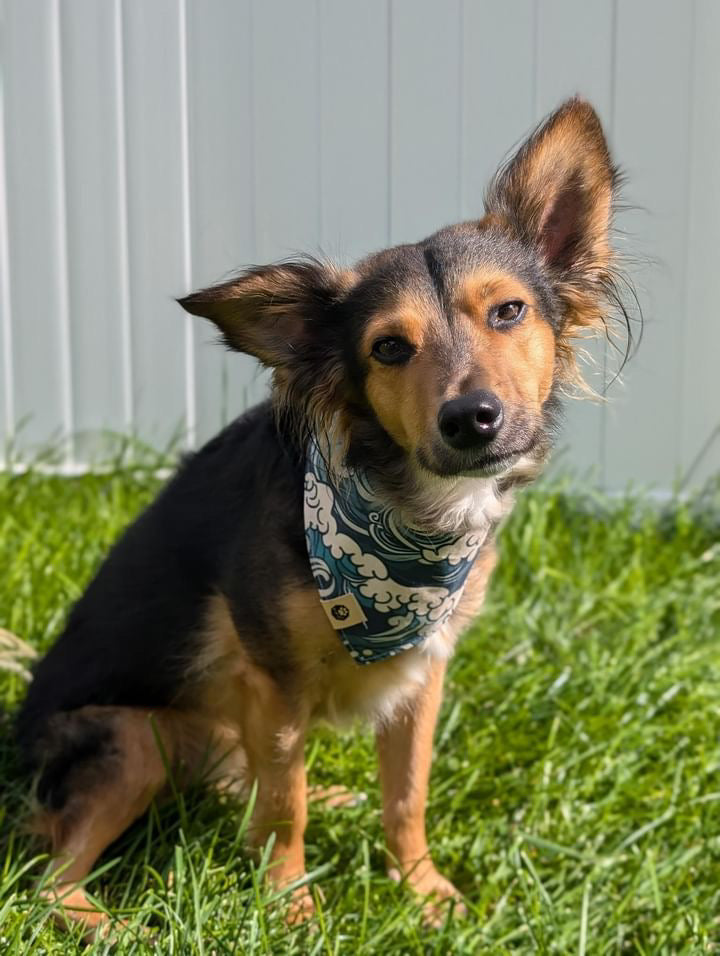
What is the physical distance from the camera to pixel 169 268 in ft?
17.5

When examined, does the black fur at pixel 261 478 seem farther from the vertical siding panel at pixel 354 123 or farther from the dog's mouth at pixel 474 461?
the vertical siding panel at pixel 354 123

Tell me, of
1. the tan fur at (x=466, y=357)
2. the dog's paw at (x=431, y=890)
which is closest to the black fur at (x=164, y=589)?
the tan fur at (x=466, y=357)

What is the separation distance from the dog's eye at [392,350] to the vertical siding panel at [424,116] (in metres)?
2.43

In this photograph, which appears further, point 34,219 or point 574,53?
point 34,219

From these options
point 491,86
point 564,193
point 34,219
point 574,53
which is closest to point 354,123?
point 491,86

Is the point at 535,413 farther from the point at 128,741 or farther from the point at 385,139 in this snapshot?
the point at 385,139

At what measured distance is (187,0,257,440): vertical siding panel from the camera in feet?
16.1

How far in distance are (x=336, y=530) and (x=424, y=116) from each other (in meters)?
2.81

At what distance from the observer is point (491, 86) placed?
16.2 feet

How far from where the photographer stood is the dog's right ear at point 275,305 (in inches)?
101

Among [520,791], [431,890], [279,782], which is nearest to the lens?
[279,782]

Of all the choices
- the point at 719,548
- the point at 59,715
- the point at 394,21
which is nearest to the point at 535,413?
the point at 59,715

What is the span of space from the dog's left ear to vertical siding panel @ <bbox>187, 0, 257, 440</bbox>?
2.19 m

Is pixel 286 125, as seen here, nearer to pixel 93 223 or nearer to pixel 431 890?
pixel 93 223
